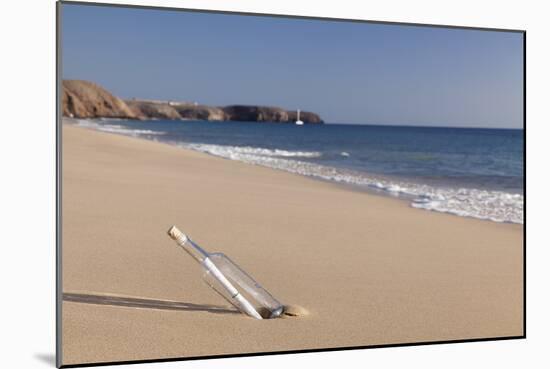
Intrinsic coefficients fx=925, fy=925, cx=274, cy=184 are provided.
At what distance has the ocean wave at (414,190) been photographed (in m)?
7.79

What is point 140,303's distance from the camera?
4582 millimetres

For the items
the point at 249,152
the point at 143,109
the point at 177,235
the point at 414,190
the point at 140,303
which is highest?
the point at 143,109

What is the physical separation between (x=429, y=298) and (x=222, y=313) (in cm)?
133

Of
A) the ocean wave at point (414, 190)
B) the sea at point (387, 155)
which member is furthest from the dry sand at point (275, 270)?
the sea at point (387, 155)

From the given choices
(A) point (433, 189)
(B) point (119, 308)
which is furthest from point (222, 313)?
(A) point (433, 189)

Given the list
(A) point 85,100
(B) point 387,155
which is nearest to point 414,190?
(B) point 387,155

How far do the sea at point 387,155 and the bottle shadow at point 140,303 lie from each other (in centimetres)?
210

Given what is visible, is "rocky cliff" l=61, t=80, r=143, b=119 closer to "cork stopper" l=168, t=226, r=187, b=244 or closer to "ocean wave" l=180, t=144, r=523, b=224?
"cork stopper" l=168, t=226, r=187, b=244

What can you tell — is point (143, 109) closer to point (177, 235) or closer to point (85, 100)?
point (85, 100)

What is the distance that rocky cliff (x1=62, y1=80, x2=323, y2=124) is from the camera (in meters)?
5.39

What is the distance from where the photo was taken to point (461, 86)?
849 cm

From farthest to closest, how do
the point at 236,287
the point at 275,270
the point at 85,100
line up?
the point at 85,100 < the point at 275,270 < the point at 236,287

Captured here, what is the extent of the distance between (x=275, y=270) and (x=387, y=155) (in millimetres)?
8004
